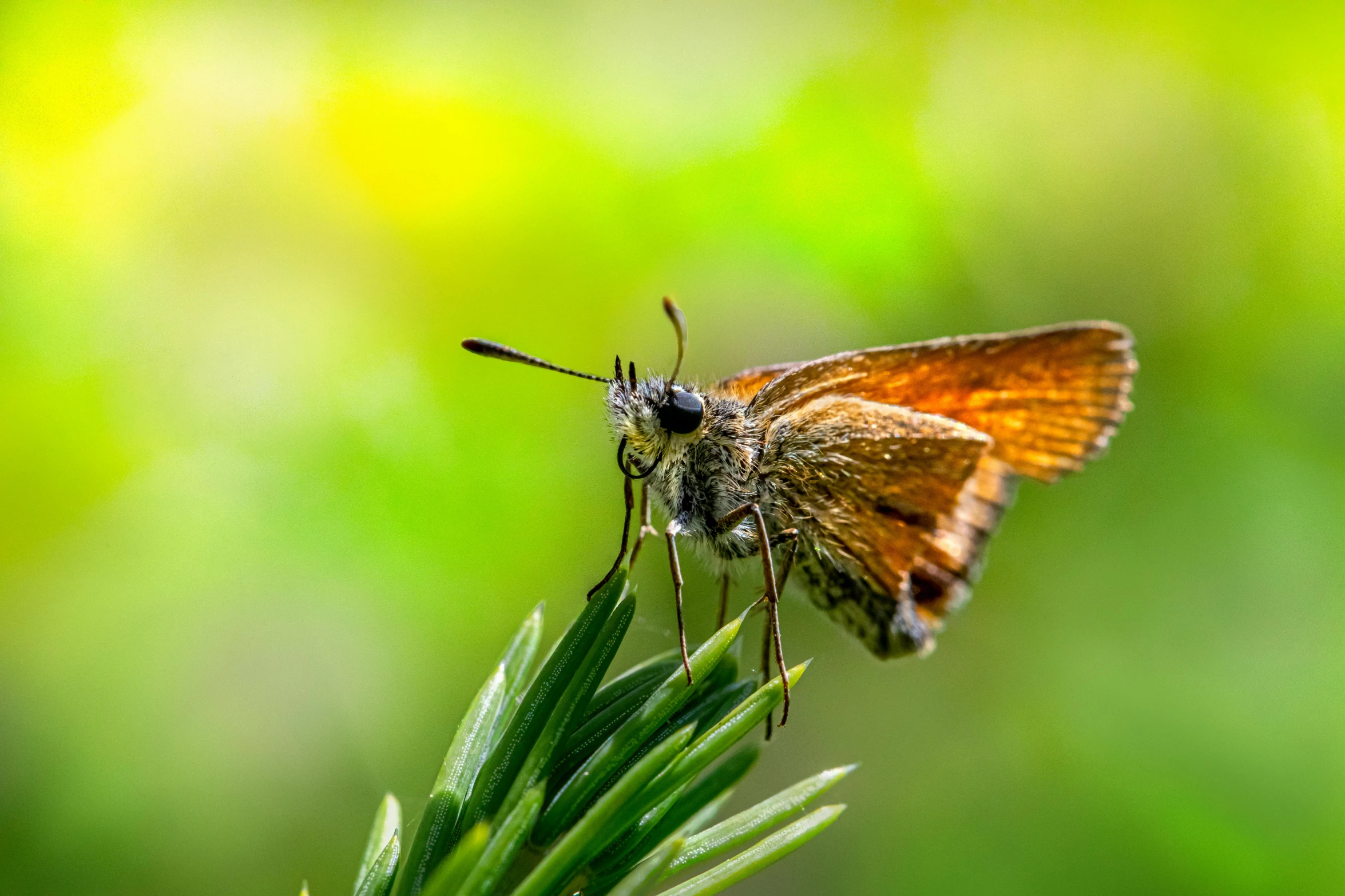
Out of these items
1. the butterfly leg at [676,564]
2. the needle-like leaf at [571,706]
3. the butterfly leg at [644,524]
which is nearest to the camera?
the needle-like leaf at [571,706]

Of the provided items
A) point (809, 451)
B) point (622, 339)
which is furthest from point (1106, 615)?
point (622, 339)

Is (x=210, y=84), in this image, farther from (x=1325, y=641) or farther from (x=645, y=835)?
(x=1325, y=641)

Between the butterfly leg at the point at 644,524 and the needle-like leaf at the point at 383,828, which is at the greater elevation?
the butterfly leg at the point at 644,524

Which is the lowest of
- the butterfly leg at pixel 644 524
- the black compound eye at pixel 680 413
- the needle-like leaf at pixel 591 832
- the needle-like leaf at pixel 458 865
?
the needle-like leaf at pixel 591 832

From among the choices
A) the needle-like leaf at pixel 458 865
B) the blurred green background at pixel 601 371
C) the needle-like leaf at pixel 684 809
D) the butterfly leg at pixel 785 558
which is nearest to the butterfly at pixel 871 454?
the butterfly leg at pixel 785 558

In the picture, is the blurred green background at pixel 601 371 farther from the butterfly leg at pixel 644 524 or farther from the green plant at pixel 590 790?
the green plant at pixel 590 790

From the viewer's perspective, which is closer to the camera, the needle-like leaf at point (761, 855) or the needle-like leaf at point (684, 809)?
the needle-like leaf at point (761, 855)

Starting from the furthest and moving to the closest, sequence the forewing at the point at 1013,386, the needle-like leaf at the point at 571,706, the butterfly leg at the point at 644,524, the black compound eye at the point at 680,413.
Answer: the forewing at the point at 1013,386
the black compound eye at the point at 680,413
the butterfly leg at the point at 644,524
the needle-like leaf at the point at 571,706
